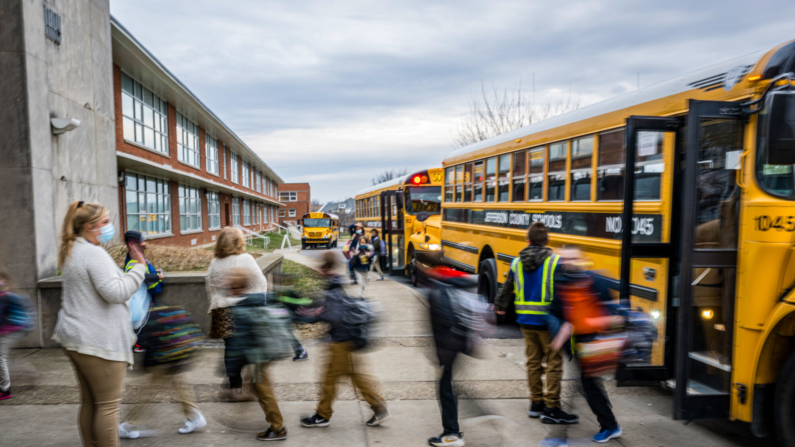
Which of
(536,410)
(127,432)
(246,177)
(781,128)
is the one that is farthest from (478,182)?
(246,177)

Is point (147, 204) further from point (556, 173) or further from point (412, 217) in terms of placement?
point (556, 173)

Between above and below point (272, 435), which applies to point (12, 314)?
above

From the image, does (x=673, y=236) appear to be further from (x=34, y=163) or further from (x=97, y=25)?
(x=97, y=25)

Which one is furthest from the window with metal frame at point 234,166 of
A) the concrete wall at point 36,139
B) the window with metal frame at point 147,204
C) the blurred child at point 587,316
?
the blurred child at point 587,316

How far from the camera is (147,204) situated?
64.3ft

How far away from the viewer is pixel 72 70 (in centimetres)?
841

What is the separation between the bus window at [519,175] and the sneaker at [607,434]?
4065mm

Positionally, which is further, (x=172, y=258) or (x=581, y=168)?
(x=172, y=258)

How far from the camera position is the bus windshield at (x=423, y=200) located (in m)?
14.5

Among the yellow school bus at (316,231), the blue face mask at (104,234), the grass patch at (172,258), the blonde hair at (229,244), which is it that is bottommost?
the yellow school bus at (316,231)

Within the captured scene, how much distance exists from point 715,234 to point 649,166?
1.07 metres

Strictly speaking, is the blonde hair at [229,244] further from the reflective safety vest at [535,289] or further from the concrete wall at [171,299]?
the concrete wall at [171,299]

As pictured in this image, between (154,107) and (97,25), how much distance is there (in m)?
11.1

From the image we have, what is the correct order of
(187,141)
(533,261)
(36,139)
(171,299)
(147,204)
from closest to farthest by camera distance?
(533,261)
(36,139)
(171,299)
(147,204)
(187,141)
